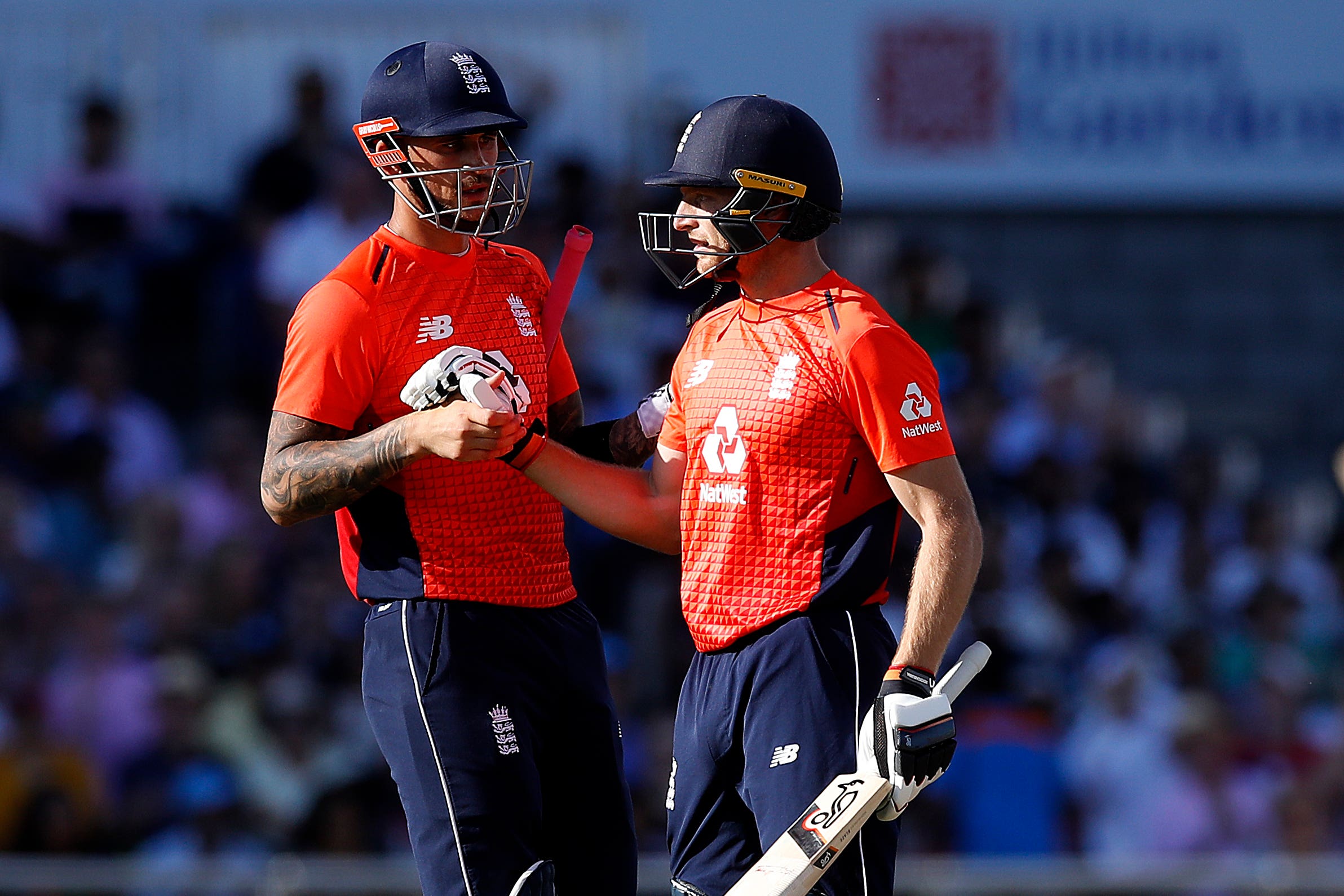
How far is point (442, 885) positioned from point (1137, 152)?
905 centimetres

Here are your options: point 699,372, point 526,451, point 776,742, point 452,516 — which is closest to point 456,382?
point 526,451

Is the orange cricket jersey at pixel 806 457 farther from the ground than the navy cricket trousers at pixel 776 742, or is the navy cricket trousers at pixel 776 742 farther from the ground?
the orange cricket jersey at pixel 806 457

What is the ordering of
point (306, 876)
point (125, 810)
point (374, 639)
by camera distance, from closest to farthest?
point (374, 639)
point (306, 876)
point (125, 810)

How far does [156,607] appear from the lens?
8.90m

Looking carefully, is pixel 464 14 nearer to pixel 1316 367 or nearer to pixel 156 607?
pixel 156 607

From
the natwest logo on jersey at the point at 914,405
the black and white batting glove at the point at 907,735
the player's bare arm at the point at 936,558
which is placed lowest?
the black and white batting glove at the point at 907,735

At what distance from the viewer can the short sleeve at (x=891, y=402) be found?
4.22 metres

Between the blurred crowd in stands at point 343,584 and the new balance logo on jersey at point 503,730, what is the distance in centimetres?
392

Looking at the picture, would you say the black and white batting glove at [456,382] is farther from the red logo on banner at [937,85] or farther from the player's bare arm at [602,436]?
the red logo on banner at [937,85]

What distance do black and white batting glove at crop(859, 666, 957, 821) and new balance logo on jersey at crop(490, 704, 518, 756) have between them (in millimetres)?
833

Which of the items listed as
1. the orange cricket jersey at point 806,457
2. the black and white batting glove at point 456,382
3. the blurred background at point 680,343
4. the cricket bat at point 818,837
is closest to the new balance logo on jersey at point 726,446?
the orange cricket jersey at point 806,457

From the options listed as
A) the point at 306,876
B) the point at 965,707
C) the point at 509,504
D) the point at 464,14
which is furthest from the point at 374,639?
the point at 464,14

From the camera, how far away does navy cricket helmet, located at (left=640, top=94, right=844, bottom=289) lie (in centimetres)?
445

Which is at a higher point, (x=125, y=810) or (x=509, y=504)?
(x=509, y=504)
